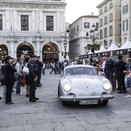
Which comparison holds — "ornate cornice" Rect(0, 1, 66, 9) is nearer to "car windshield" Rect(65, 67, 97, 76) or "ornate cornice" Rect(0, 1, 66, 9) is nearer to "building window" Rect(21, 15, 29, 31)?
"building window" Rect(21, 15, 29, 31)

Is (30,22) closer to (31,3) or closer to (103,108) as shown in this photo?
(31,3)

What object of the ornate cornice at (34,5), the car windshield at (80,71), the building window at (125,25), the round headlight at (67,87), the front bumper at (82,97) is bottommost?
the front bumper at (82,97)

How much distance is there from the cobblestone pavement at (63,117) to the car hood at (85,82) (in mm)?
703

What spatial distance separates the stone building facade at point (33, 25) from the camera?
151 feet

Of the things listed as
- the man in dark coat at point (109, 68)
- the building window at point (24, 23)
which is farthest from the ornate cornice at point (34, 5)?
the man in dark coat at point (109, 68)

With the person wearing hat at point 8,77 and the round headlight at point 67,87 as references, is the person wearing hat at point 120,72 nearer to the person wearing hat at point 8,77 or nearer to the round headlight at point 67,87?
the round headlight at point 67,87

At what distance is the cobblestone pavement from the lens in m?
5.69

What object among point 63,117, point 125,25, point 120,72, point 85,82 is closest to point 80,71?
point 85,82

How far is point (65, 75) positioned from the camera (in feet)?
30.0

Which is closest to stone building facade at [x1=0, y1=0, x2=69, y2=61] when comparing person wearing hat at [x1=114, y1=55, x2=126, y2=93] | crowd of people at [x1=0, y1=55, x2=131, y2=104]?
crowd of people at [x1=0, y1=55, x2=131, y2=104]

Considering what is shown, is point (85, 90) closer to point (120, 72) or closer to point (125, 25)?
point (120, 72)

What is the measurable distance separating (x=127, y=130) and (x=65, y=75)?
4.18m

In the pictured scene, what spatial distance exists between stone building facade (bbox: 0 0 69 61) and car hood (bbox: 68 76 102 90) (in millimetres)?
37400

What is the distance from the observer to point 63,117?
21.7 feet
